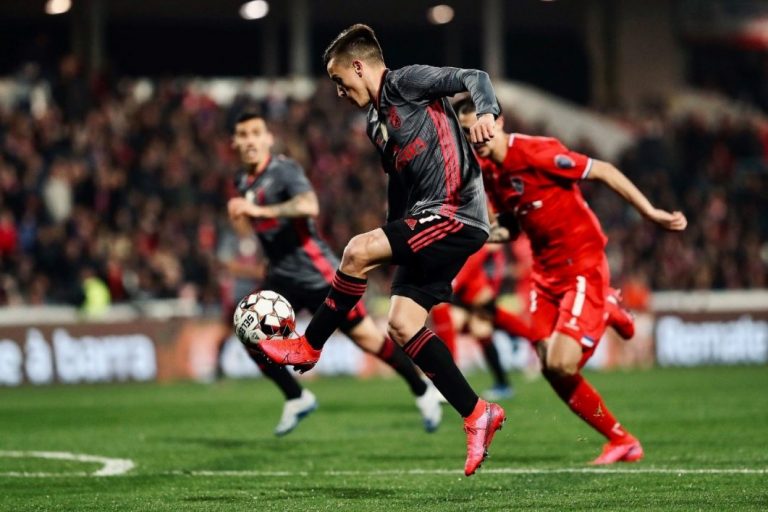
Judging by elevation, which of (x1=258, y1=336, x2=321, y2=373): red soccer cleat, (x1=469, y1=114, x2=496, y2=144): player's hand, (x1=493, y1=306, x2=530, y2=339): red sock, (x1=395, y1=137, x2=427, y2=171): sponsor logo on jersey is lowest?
(x1=493, y1=306, x2=530, y2=339): red sock

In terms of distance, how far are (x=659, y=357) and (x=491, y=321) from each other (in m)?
8.45

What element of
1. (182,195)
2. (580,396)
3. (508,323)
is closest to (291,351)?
(580,396)

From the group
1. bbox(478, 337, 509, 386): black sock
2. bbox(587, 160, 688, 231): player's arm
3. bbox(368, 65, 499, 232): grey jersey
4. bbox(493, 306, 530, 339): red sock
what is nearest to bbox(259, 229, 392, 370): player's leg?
bbox(368, 65, 499, 232): grey jersey

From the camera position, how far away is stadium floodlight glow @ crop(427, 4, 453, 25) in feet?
110

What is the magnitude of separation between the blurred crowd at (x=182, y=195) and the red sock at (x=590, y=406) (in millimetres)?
12707

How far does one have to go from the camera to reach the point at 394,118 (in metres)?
7.34

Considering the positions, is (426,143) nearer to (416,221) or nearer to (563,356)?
(416,221)

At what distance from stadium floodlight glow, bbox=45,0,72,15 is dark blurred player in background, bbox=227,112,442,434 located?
64.6ft

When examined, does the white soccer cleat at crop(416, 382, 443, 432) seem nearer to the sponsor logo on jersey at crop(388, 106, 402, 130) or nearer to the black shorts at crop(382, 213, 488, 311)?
the black shorts at crop(382, 213, 488, 311)

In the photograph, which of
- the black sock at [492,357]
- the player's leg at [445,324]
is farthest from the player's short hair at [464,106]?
the black sock at [492,357]

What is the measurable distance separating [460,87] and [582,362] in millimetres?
2546

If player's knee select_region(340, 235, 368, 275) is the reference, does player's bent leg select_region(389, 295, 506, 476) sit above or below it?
below

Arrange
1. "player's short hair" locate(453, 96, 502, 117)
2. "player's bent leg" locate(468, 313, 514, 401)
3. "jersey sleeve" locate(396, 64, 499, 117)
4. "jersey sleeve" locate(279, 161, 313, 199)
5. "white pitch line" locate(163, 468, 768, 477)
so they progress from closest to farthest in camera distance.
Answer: "jersey sleeve" locate(396, 64, 499, 117) < "white pitch line" locate(163, 468, 768, 477) < "player's short hair" locate(453, 96, 502, 117) < "jersey sleeve" locate(279, 161, 313, 199) < "player's bent leg" locate(468, 313, 514, 401)

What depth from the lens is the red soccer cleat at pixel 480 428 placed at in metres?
7.16
